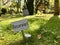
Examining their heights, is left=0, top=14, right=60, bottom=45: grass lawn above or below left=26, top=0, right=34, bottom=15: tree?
below

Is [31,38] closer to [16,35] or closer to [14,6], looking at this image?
[16,35]

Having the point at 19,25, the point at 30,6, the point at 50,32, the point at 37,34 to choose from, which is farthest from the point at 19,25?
the point at 30,6

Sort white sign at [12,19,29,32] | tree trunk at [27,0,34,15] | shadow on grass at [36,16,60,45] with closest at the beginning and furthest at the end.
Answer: white sign at [12,19,29,32], shadow on grass at [36,16,60,45], tree trunk at [27,0,34,15]

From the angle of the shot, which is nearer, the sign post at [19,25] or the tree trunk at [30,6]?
the sign post at [19,25]

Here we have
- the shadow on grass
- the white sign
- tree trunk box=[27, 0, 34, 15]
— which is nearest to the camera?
the white sign

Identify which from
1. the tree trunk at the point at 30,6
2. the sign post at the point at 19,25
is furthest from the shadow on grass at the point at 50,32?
the tree trunk at the point at 30,6

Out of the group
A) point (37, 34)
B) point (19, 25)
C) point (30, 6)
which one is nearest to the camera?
point (19, 25)

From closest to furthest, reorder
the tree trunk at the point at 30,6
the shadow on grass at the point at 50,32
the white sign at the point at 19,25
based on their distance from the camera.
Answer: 1. the white sign at the point at 19,25
2. the shadow on grass at the point at 50,32
3. the tree trunk at the point at 30,6

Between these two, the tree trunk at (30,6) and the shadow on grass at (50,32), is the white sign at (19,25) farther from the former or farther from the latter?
the tree trunk at (30,6)

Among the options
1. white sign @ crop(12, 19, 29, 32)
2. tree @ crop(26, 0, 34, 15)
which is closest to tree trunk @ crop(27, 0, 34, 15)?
tree @ crop(26, 0, 34, 15)

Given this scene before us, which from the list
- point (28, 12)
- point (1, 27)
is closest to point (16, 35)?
point (1, 27)

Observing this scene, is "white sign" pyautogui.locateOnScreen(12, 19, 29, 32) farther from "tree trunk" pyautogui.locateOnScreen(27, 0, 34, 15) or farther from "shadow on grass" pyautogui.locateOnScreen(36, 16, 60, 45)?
"tree trunk" pyautogui.locateOnScreen(27, 0, 34, 15)

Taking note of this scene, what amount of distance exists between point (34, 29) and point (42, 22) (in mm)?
718

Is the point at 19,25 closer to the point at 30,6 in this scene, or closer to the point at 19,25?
the point at 19,25
